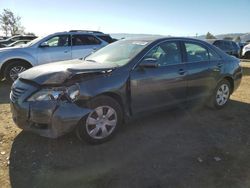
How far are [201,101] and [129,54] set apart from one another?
6.43ft

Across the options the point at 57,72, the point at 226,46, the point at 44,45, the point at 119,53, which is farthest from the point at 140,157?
the point at 226,46

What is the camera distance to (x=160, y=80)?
458 centimetres

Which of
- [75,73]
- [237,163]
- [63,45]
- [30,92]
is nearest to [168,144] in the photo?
[237,163]

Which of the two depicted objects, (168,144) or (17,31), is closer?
(168,144)

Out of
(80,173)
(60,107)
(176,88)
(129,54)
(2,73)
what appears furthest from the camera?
(2,73)

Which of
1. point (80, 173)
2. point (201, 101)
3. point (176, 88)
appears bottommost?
point (80, 173)

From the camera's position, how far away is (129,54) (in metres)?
4.54

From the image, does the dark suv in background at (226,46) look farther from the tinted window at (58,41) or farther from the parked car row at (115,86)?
the parked car row at (115,86)

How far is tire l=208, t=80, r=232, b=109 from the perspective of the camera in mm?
5840

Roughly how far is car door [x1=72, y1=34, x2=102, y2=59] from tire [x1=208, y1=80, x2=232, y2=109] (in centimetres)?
493

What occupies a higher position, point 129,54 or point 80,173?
point 129,54

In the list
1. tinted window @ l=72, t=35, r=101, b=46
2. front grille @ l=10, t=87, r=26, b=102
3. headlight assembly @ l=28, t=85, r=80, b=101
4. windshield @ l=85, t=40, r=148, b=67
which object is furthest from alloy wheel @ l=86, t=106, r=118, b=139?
tinted window @ l=72, t=35, r=101, b=46

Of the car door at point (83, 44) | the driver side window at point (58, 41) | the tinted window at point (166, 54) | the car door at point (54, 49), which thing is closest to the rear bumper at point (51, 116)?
the tinted window at point (166, 54)

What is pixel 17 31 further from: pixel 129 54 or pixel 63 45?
pixel 129 54
